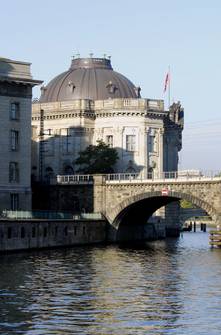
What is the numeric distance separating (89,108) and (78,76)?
35.2ft

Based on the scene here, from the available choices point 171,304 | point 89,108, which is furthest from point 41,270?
point 89,108

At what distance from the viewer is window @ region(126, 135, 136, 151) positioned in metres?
154

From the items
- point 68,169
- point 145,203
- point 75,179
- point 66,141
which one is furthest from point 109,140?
point 145,203

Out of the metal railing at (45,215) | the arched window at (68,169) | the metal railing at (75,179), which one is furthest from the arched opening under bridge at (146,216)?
the arched window at (68,169)

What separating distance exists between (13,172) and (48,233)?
1146cm

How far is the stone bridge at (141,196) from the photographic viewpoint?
391 feet

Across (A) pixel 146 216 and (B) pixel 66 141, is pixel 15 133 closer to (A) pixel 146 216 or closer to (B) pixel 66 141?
(A) pixel 146 216

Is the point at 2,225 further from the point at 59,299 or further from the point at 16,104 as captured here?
the point at 59,299

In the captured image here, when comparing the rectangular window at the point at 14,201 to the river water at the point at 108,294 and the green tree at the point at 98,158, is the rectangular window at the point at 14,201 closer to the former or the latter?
the river water at the point at 108,294

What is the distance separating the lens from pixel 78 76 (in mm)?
164875

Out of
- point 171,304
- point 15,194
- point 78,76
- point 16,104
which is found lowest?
point 171,304

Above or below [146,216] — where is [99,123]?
above

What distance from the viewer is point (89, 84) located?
164000 mm

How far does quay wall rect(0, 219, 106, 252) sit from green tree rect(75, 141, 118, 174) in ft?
71.4
